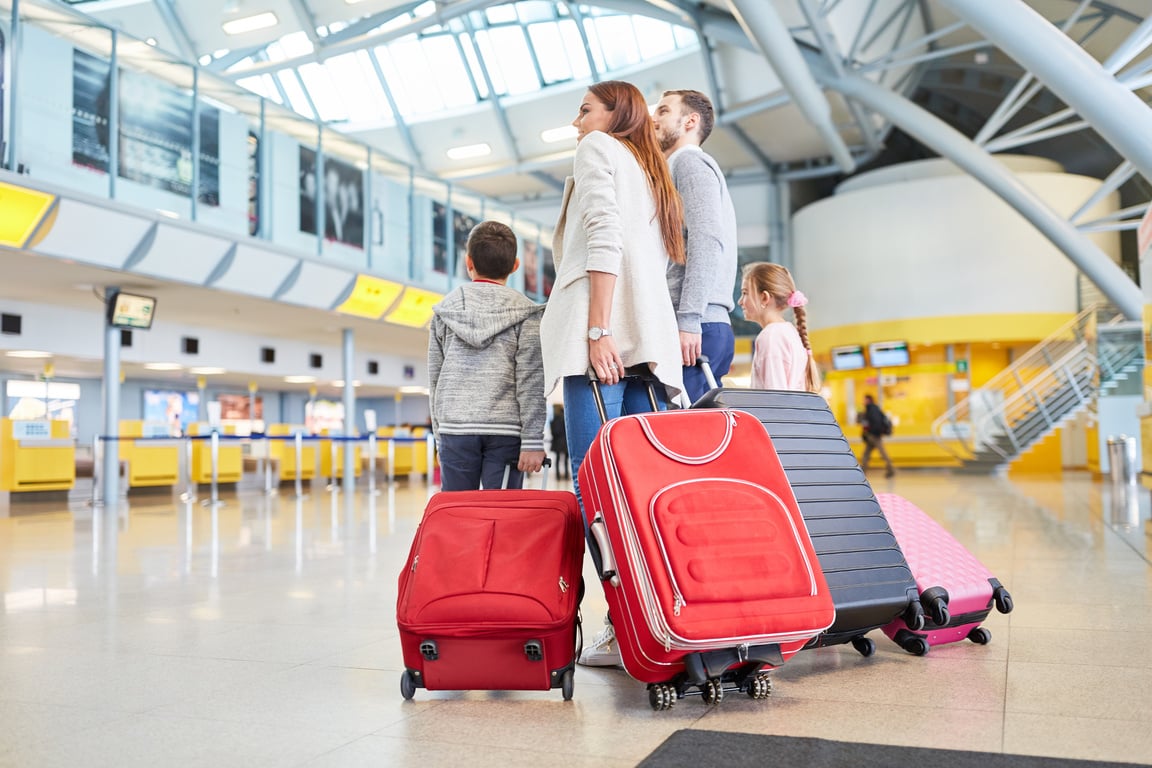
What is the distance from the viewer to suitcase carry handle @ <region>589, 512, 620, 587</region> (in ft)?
7.38

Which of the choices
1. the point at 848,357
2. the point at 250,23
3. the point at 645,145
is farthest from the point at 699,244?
the point at 848,357

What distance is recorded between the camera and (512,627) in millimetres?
2295

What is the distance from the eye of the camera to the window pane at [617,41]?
23.3m

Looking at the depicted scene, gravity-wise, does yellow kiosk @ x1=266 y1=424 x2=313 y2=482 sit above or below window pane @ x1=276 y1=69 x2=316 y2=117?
below

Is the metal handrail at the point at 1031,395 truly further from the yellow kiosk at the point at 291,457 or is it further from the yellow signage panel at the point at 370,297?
the yellow kiosk at the point at 291,457

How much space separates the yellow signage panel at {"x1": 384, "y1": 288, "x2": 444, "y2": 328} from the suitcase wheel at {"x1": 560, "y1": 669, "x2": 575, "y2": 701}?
48.6ft

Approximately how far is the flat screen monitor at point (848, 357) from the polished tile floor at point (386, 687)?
18012 mm

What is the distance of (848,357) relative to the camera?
75.4 ft

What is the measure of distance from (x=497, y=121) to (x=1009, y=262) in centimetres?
1342

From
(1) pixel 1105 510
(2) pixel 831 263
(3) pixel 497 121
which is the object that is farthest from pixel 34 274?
(2) pixel 831 263

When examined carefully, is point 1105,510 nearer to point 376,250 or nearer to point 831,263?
point 376,250

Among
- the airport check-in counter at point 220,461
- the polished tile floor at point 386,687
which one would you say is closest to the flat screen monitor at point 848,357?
the airport check-in counter at point 220,461

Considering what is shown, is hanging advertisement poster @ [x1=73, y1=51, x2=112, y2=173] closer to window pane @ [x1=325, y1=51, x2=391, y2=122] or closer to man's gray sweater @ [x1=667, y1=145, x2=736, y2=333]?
man's gray sweater @ [x1=667, y1=145, x2=736, y2=333]

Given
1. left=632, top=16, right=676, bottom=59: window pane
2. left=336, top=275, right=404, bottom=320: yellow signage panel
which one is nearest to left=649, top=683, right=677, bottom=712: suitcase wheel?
left=336, top=275, right=404, bottom=320: yellow signage panel
